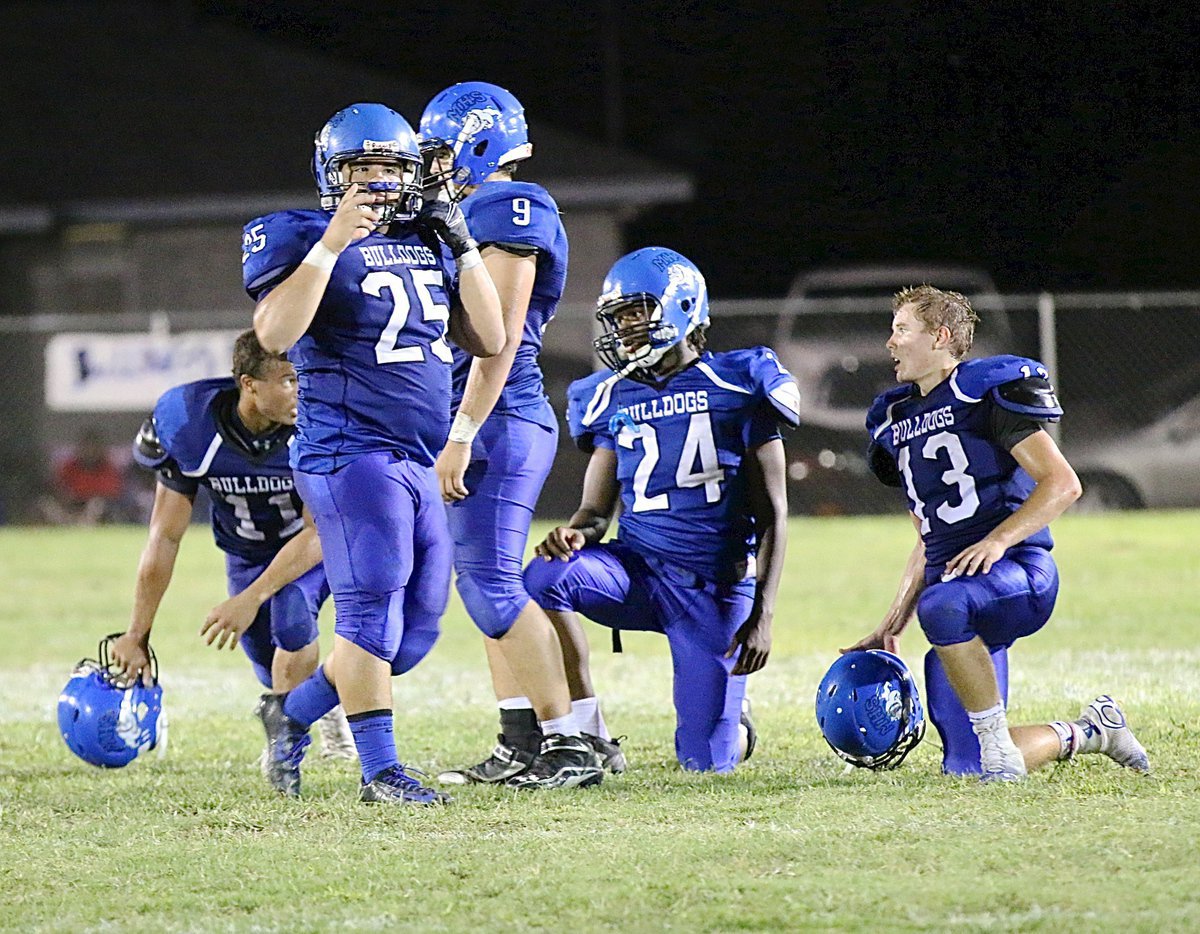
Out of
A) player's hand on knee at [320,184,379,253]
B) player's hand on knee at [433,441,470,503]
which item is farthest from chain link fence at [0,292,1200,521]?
player's hand on knee at [320,184,379,253]

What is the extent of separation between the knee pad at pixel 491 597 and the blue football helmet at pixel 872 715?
85 centimetres

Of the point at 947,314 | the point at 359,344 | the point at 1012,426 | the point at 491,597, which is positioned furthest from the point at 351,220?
the point at 1012,426

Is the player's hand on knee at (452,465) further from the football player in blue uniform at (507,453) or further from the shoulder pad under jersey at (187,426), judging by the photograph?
the shoulder pad under jersey at (187,426)

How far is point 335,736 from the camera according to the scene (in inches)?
218

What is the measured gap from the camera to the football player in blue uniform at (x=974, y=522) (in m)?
4.46

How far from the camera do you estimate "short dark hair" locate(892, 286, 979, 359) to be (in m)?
4.80

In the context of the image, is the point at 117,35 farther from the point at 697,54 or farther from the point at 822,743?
the point at 822,743

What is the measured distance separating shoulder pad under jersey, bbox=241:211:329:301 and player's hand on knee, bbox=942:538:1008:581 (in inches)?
69.7

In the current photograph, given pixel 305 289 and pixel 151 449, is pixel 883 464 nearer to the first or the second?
pixel 305 289

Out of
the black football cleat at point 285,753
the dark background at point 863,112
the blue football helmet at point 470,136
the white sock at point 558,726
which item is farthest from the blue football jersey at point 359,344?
the dark background at point 863,112

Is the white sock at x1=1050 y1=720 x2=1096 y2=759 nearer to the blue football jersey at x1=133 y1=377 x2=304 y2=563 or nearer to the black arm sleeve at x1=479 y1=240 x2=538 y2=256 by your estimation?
the black arm sleeve at x1=479 y1=240 x2=538 y2=256

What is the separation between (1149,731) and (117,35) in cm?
2122

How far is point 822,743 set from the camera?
5.30 m

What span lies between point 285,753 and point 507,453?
3.21ft
